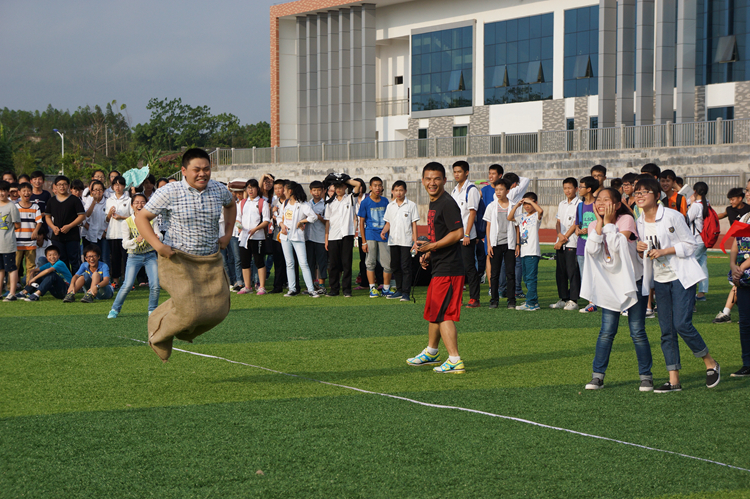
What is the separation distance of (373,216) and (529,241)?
3.41 metres

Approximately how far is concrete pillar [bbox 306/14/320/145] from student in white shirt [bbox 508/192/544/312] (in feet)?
140

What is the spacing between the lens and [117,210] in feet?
48.3

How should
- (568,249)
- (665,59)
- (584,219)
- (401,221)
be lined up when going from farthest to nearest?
(665,59) < (401,221) < (568,249) < (584,219)

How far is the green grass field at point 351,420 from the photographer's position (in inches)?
177

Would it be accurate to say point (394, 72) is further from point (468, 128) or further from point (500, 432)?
point (500, 432)

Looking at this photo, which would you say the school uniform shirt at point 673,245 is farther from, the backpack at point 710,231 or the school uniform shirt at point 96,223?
the school uniform shirt at point 96,223

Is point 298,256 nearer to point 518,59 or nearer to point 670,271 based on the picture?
point 670,271

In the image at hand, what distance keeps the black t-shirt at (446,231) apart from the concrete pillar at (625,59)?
33.8 meters

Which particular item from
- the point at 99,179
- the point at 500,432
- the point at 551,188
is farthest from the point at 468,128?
the point at 500,432

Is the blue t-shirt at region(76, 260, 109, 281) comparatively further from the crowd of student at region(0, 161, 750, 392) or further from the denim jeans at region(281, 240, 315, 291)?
the denim jeans at region(281, 240, 315, 291)

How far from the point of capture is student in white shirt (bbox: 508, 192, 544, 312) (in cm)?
1208

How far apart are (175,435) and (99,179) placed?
11955 millimetres

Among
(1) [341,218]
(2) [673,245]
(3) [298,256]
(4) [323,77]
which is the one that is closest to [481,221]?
(1) [341,218]

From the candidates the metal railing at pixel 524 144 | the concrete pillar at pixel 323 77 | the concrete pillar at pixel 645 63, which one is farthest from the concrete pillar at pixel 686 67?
the concrete pillar at pixel 323 77
